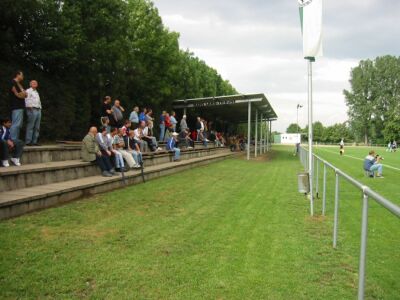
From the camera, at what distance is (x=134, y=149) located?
14555mm

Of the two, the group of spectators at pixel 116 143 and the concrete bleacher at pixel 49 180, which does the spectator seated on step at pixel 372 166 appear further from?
the concrete bleacher at pixel 49 180

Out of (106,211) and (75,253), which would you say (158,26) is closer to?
(106,211)

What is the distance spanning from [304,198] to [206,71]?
3353 centimetres

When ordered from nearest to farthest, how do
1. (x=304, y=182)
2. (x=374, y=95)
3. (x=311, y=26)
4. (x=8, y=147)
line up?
(x=311, y=26)
(x=8, y=147)
(x=304, y=182)
(x=374, y=95)

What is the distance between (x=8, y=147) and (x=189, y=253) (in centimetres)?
600

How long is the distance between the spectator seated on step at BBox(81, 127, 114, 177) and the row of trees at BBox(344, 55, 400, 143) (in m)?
101

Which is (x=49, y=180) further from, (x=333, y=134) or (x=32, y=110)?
(x=333, y=134)

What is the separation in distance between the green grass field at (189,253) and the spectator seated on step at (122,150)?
374 centimetres

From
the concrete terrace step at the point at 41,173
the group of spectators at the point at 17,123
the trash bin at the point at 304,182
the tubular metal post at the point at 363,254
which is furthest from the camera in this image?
the trash bin at the point at 304,182

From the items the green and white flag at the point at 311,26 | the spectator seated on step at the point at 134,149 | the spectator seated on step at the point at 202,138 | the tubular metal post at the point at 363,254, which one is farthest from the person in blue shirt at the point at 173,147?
the tubular metal post at the point at 363,254

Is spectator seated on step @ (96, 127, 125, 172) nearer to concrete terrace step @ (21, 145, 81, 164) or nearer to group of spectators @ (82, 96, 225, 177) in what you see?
group of spectators @ (82, 96, 225, 177)

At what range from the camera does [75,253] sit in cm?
547

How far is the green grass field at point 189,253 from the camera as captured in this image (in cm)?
441

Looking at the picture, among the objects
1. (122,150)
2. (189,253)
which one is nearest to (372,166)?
(122,150)
